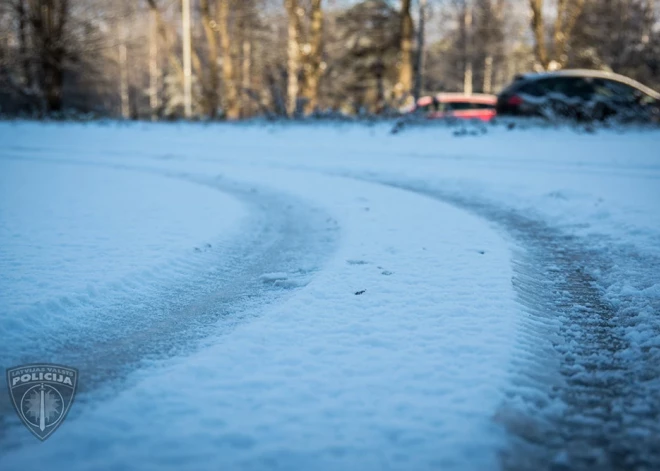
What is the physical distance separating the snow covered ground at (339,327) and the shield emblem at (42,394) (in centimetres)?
4

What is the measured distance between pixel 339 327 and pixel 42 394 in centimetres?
101

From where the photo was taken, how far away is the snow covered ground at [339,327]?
3.92 feet

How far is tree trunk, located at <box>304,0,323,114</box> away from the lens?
499 inches

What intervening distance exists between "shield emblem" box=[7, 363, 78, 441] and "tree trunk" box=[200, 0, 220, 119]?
47.7 ft

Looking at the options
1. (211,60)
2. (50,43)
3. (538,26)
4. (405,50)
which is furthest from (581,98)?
(50,43)

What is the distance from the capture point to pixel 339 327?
1.81 meters

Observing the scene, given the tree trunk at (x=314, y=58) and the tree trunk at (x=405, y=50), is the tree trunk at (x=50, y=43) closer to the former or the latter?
the tree trunk at (x=314, y=58)

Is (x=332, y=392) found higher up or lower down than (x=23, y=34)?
lower down

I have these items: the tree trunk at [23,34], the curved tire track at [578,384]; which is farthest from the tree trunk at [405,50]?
the tree trunk at [23,34]

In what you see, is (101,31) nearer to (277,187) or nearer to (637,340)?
(277,187)

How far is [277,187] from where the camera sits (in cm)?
546

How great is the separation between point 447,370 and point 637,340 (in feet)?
2.76

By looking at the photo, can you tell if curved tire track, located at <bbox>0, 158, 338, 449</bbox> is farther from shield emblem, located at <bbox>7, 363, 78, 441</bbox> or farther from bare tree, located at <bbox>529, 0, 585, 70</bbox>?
bare tree, located at <bbox>529, 0, 585, 70</bbox>

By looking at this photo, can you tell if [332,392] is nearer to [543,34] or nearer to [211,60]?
[543,34]
